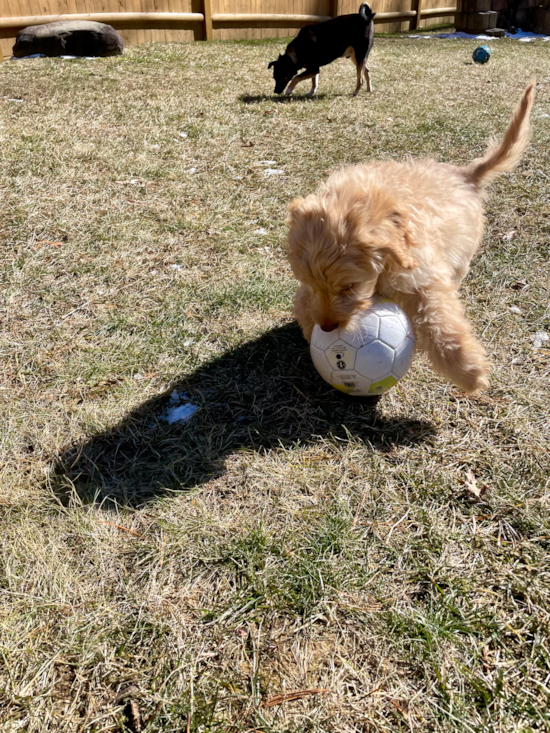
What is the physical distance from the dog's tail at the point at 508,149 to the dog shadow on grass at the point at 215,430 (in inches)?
70.7

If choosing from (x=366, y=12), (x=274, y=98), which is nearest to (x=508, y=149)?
(x=274, y=98)

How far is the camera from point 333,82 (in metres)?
10.4

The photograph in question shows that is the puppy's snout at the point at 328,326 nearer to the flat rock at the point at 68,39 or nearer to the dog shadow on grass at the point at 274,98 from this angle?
the dog shadow on grass at the point at 274,98

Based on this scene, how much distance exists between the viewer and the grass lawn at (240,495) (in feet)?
5.63

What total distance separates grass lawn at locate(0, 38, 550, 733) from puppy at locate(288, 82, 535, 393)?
43cm

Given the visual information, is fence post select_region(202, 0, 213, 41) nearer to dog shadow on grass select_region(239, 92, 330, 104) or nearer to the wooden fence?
the wooden fence

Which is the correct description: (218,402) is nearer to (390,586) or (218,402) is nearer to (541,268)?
(390,586)

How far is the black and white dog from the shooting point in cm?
896

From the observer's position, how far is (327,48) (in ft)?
29.8

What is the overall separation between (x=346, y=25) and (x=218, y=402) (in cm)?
892

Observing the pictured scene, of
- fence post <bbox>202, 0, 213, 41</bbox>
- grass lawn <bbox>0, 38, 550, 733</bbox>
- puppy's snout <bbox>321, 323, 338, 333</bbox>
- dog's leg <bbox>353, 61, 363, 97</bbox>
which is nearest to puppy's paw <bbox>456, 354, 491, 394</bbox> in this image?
grass lawn <bbox>0, 38, 550, 733</bbox>

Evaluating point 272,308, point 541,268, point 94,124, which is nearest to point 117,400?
point 272,308

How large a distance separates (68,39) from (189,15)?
12.4 feet

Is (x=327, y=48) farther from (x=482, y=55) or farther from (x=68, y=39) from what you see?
(x=68, y=39)
